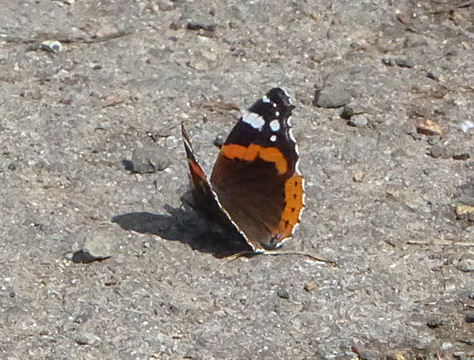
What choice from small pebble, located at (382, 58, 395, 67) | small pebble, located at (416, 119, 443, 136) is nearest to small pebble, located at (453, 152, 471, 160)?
small pebble, located at (416, 119, 443, 136)

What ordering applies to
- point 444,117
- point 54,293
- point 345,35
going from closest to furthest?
point 54,293
point 444,117
point 345,35

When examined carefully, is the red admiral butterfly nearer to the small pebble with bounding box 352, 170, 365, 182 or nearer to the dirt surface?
the dirt surface

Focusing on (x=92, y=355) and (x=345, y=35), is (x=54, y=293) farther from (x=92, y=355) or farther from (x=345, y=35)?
(x=345, y=35)

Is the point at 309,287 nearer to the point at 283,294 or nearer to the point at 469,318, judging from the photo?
the point at 283,294

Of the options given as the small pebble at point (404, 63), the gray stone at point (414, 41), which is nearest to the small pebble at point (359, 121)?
the small pebble at point (404, 63)

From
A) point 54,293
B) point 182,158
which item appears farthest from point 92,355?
point 182,158

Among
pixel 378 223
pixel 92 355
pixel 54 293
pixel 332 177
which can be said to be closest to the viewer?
pixel 92 355

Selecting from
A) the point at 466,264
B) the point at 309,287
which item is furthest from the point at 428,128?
the point at 309,287
